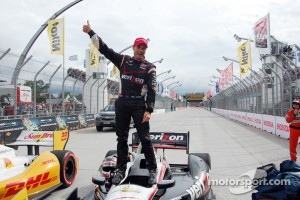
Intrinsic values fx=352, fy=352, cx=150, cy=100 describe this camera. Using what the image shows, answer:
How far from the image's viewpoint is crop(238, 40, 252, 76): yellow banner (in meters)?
21.0

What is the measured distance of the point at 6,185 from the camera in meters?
4.39

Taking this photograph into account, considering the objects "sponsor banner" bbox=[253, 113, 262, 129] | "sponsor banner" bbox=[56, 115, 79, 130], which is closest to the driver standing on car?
"sponsor banner" bbox=[56, 115, 79, 130]

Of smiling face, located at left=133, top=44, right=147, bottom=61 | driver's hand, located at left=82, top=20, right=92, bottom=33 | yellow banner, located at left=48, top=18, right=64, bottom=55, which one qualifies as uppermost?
yellow banner, located at left=48, top=18, right=64, bottom=55

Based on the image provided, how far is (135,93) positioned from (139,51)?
0.54 meters

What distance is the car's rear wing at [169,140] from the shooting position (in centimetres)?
594

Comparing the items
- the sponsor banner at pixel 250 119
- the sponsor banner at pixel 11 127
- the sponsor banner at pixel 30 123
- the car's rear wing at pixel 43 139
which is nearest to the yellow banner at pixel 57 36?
the sponsor banner at pixel 30 123

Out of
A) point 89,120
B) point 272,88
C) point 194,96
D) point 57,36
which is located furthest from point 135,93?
point 194,96

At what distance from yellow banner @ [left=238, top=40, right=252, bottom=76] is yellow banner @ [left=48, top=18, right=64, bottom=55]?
450 inches

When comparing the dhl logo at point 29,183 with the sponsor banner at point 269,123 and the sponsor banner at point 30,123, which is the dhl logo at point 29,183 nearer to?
the sponsor banner at point 30,123

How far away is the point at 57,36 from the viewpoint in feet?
46.2

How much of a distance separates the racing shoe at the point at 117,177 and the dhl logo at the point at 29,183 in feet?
4.35

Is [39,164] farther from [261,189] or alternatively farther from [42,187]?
[261,189]

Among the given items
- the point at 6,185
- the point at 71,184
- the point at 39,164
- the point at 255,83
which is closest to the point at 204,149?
the point at 71,184

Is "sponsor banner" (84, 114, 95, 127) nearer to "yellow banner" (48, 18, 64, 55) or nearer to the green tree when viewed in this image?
the green tree
